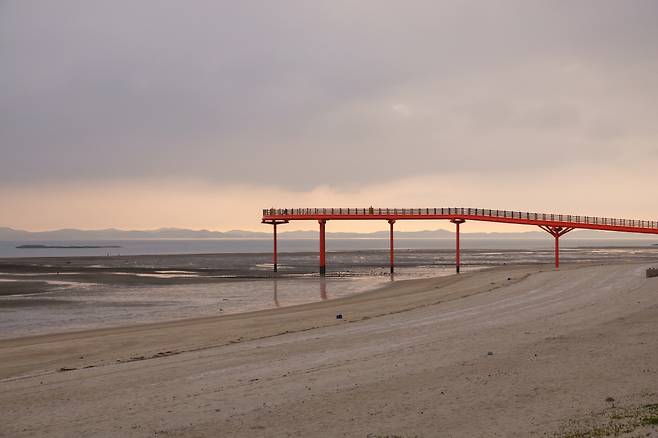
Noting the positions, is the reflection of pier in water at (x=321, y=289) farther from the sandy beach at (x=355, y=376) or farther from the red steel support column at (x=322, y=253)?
the sandy beach at (x=355, y=376)

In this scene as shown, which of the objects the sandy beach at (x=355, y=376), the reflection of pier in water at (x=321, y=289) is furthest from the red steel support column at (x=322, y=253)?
the sandy beach at (x=355, y=376)

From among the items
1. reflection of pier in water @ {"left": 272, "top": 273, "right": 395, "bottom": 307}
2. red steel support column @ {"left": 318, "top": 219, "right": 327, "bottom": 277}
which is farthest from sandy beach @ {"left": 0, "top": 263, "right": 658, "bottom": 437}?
red steel support column @ {"left": 318, "top": 219, "right": 327, "bottom": 277}

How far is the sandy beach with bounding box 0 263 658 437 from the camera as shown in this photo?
9.34 metres

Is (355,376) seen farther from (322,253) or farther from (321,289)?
(322,253)

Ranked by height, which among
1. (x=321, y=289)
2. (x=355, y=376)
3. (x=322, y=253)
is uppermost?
(x=322, y=253)

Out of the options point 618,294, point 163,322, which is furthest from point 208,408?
point 618,294

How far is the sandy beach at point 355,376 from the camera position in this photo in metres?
9.34

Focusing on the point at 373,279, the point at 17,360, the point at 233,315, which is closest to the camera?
the point at 17,360

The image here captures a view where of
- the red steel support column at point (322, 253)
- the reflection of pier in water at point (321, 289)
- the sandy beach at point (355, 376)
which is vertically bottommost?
the reflection of pier in water at point (321, 289)

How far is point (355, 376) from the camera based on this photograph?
12.3 m

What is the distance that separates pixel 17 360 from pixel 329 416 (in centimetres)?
1138

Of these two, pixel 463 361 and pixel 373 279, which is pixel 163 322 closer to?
pixel 463 361

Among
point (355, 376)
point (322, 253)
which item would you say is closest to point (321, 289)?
point (322, 253)

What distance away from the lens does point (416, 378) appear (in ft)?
39.5
